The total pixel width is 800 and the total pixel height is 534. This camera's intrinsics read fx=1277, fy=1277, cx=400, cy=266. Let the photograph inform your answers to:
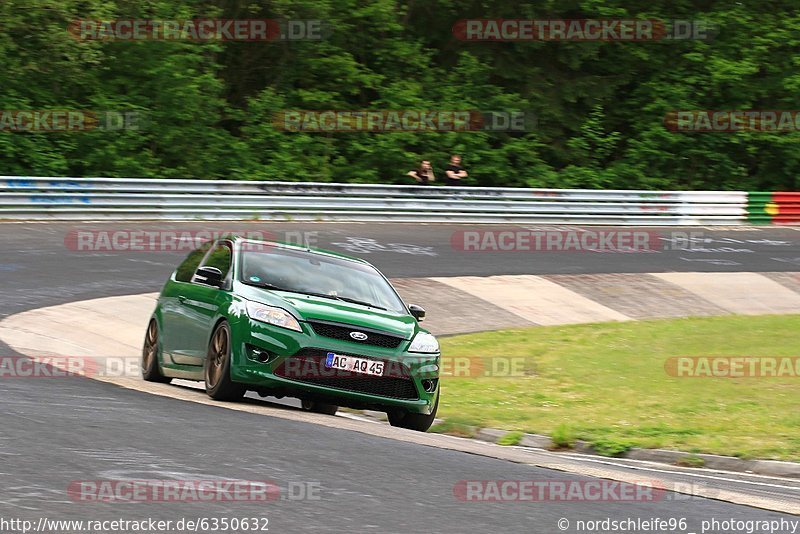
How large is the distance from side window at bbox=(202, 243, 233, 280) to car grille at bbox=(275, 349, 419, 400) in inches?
56.5

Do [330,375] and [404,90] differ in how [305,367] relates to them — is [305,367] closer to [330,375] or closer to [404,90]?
[330,375]

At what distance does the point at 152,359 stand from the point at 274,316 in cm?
267

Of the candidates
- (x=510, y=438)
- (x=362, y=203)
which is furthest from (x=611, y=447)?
(x=362, y=203)

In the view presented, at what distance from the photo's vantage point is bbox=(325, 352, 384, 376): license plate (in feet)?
34.1

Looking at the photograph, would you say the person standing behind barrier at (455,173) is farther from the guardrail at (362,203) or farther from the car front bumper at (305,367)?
the car front bumper at (305,367)

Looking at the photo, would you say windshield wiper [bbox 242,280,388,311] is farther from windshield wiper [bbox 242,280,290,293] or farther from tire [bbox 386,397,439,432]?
tire [bbox 386,397,439,432]

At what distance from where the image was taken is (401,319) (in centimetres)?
1120

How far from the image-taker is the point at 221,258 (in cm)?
1195

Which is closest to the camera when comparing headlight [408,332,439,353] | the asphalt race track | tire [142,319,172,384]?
the asphalt race track

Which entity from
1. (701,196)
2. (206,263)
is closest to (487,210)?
(701,196)

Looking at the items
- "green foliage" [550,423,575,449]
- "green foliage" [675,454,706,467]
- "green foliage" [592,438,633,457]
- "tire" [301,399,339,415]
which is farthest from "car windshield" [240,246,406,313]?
"green foliage" [675,454,706,467]

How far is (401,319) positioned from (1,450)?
478cm

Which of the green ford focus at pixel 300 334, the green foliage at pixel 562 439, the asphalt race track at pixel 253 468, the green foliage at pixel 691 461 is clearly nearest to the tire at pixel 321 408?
the green ford focus at pixel 300 334

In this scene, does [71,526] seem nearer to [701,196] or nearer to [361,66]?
[701,196]
